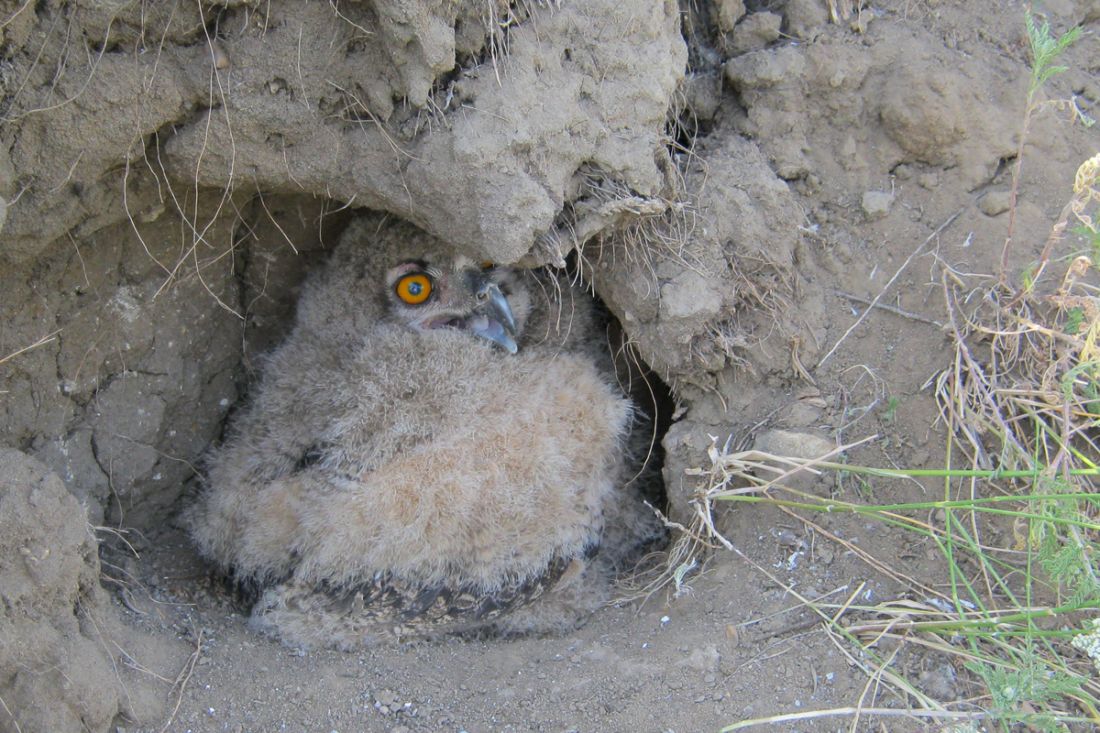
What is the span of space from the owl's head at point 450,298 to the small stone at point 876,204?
1.39m

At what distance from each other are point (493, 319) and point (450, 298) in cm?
19

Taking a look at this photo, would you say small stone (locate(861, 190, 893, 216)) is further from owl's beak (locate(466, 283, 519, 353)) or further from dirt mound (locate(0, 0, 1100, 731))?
owl's beak (locate(466, 283, 519, 353))

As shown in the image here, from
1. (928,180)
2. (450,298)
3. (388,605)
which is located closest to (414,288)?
(450,298)

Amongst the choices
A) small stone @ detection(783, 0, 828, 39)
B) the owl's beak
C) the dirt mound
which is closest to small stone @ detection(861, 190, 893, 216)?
the dirt mound

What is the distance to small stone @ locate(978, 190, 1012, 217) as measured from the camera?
326cm

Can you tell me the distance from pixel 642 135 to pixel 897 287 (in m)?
1.09

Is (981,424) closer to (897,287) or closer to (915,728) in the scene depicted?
(897,287)

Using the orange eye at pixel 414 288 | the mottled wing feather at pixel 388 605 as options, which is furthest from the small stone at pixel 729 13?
the mottled wing feather at pixel 388 605

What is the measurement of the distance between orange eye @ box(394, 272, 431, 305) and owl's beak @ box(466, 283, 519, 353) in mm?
199

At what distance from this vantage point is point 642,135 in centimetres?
306

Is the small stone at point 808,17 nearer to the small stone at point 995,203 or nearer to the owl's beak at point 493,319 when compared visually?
the small stone at point 995,203

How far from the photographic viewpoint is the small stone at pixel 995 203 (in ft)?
10.7

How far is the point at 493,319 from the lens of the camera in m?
3.59

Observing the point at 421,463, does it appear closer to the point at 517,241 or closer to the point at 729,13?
the point at 517,241
